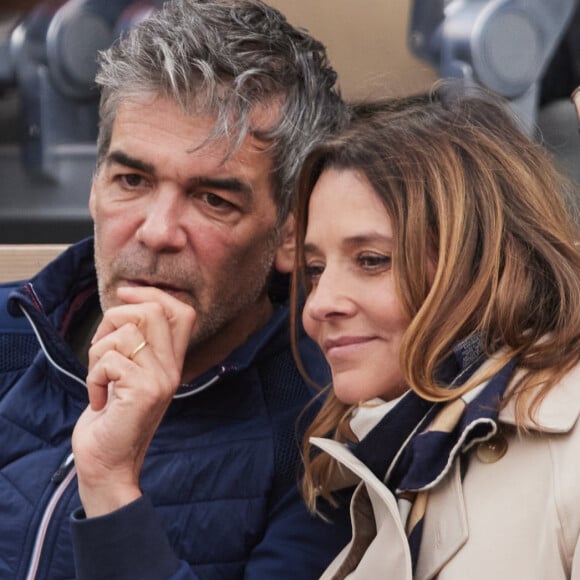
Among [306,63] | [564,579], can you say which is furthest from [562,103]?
[564,579]

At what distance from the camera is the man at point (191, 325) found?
208 centimetres

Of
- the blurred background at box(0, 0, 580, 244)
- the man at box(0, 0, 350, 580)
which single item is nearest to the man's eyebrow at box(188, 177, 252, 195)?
the man at box(0, 0, 350, 580)

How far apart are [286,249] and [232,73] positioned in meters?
0.37

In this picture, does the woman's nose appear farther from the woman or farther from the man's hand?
the man's hand

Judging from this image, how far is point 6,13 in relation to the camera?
2.99 metres

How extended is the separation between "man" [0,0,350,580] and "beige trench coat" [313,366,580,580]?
1.21 ft

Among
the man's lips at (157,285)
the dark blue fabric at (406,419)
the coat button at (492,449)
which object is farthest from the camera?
the man's lips at (157,285)

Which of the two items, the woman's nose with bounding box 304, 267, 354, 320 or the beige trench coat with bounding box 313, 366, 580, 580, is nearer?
the beige trench coat with bounding box 313, 366, 580, 580

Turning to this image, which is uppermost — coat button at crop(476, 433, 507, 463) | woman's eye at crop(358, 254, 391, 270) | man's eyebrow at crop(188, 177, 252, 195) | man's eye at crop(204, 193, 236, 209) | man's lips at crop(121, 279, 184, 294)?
woman's eye at crop(358, 254, 391, 270)

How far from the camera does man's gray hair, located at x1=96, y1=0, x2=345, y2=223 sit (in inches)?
87.4

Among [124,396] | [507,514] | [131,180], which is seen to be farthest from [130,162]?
[507,514]

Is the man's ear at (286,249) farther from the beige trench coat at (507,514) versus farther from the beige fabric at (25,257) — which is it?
the beige fabric at (25,257)

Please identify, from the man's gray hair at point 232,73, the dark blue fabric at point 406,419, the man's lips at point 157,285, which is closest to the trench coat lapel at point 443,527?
the dark blue fabric at point 406,419

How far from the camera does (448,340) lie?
72.6 inches
